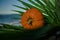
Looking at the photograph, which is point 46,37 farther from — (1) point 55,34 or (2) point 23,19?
(2) point 23,19

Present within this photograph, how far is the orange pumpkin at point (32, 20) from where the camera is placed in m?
1.18

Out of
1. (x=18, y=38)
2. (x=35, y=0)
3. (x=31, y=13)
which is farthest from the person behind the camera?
(x=35, y=0)

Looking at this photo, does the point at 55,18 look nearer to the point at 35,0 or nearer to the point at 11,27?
the point at 35,0

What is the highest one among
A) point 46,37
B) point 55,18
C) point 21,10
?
point 21,10

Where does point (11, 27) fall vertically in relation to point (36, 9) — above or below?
below

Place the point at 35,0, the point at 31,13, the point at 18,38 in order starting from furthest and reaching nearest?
the point at 35,0
the point at 31,13
the point at 18,38

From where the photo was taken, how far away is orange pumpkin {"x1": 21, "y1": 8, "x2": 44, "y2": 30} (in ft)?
3.88

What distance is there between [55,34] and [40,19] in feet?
0.73

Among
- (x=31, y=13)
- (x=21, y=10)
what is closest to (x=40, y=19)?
(x=31, y=13)

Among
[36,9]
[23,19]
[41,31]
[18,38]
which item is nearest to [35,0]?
[36,9]

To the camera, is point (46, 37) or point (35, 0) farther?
point (35, 0)

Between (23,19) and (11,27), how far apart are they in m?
0.12

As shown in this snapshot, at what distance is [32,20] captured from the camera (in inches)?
46.6

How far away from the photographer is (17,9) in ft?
4.37
